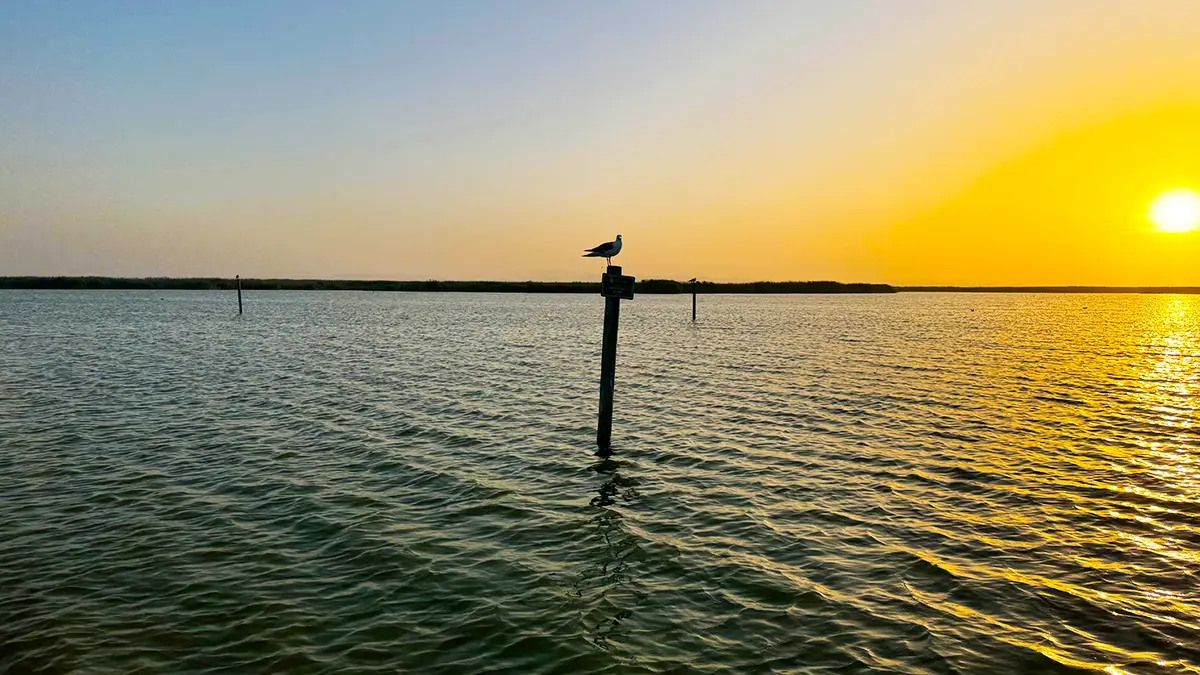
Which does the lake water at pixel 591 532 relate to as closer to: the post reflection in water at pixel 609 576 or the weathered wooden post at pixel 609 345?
the post reflection in water at pixel 609 576

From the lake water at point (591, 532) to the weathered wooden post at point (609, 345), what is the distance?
612 mm

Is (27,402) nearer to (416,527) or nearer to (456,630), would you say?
(416,527)

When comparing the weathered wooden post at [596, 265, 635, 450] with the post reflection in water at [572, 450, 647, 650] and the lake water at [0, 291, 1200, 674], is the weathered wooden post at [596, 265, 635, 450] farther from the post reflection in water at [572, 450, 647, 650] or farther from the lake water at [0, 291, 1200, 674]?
the post reflection in water at [572, 450, 647, 650]

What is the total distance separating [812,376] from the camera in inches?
1207

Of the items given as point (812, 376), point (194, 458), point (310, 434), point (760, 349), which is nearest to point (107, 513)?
point (194, 458)

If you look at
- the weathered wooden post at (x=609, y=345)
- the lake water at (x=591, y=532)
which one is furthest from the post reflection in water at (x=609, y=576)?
the weathered wooden post at (x=609, y=345)

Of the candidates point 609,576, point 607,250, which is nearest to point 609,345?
point 607,250

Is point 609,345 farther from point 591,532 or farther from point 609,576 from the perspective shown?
point 609,576

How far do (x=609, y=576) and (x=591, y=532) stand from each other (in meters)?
1.73

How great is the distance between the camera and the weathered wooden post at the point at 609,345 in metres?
17.1

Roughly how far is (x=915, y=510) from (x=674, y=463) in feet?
16.7

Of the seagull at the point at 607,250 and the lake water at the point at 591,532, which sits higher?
the seagull at the point at 607,250

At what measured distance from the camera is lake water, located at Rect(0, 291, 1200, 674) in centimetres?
752

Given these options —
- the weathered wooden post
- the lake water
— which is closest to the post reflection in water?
the lake water
